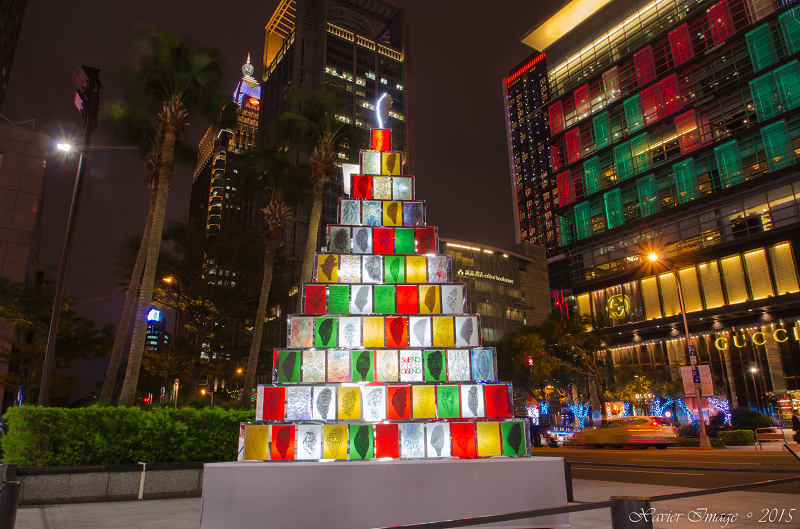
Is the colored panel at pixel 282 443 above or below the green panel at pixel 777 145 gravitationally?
below

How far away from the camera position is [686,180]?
43.1 metres

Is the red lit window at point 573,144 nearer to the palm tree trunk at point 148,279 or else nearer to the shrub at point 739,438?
the shrub at point 739,438

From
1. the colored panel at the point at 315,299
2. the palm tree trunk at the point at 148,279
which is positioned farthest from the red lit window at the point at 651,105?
the colored panel at the point at 315,299

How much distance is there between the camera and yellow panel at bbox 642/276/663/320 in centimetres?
4325

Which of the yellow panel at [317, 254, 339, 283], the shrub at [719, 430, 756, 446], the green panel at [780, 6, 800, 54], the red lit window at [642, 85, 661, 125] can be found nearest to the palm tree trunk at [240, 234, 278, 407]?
the yellow panel at [317, 254, 339, 283]

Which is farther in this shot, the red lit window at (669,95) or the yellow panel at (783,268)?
the red lit window at (669,95)

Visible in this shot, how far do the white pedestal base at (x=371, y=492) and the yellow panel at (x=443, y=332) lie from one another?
72.7 inches

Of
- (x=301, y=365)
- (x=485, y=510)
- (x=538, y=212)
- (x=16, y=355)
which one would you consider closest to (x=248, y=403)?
(x=301, y=365)

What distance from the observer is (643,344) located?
44.3 metres

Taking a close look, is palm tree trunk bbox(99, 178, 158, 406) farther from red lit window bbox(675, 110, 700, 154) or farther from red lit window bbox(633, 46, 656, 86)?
red lit window bbox(633, 46, 656, 86)

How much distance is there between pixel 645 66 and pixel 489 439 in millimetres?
51365

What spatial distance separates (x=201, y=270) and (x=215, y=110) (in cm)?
1583

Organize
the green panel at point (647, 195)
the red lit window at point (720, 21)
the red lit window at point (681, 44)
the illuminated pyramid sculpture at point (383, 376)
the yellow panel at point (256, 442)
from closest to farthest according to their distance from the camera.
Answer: the yellow panel at point (256, 442) < the illuminated pyramid sculpture at point (383, 376) < the red lit window at point (720, 21) < the red lit window at point (681, 44) < the green panel at point (647, 195)

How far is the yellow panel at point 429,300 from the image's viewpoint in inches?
296
